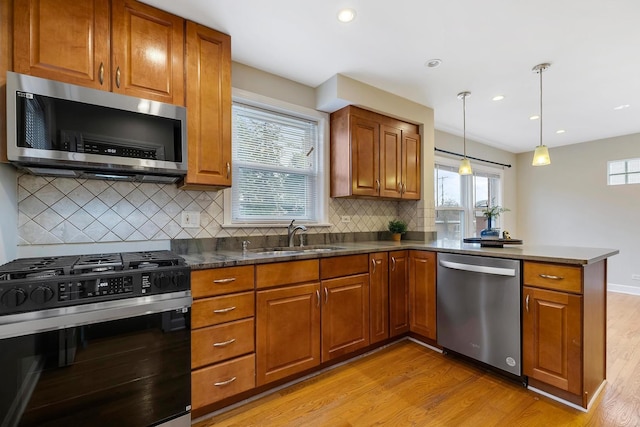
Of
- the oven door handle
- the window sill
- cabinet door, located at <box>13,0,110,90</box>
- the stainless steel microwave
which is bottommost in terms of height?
the oven door handle

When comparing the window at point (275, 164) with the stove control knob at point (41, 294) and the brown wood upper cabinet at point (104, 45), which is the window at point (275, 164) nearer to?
the brown wood upper cabinet at point (104, 45)

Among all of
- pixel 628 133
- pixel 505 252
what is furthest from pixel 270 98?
pixel 628 133

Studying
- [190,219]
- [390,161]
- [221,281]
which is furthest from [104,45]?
[390,161]

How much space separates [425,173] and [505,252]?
1626 millimetres

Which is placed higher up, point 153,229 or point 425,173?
point 425,173

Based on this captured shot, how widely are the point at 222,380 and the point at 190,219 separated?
1.15 metres

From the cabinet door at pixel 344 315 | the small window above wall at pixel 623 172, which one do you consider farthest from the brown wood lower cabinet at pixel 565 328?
the small window above wall at pixel 623 172

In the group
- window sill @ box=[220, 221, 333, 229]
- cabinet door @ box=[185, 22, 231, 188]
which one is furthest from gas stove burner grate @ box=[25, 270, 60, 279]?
window sill @ box=[220, 221, 333, 229]

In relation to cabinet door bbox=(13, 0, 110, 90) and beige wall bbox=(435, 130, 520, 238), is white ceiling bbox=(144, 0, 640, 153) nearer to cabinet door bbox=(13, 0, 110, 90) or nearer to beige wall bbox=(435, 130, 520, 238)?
cabinet door bbox=(13, 0, 110, 90)

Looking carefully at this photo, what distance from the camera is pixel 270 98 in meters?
2.67

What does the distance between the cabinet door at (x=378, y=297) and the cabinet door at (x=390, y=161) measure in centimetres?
84

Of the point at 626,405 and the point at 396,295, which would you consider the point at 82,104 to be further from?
the point at 626,405

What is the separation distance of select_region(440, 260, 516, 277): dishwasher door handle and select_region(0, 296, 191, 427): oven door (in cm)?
197

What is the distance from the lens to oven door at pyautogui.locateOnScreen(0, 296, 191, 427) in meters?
1.24
